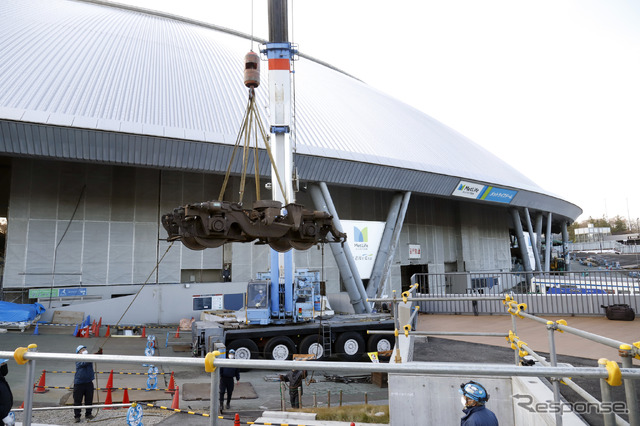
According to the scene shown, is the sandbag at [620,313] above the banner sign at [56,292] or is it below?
below

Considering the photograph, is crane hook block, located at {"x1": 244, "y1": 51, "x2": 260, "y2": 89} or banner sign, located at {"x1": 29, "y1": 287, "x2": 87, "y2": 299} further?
banner sign, located at {"x1": 29, "y1": 287, "x2": 87, "y2": 299}

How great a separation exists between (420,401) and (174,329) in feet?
62.5

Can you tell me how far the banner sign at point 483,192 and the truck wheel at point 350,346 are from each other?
17.0 m

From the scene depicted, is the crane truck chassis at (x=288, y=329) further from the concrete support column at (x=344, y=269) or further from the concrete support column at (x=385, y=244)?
the concrete support column at (x=385, y=244)

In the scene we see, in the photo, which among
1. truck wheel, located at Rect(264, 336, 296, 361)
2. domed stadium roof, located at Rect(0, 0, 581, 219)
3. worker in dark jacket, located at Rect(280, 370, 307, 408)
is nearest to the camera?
worker in dark jacket, located at Rect(280, 370, 307, 408)

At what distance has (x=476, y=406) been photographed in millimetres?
3916

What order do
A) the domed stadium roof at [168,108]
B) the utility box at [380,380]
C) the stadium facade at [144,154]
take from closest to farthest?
the utility box at [380,380]
the domed stadium roof at [168,108]
the stadium facade at [144,154]

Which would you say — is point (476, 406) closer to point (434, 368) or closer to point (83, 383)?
point (434, 368)

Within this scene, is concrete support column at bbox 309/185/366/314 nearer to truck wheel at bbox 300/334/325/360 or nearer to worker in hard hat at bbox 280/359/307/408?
truck wheel at bbox 300/334/325/360

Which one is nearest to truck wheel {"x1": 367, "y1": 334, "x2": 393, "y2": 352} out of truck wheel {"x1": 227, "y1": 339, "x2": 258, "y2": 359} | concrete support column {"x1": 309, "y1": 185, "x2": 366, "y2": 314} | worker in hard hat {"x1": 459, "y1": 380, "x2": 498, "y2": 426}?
truck wheel {"x1": 227, "y1": 339, "x2": 258, "y2": 359}

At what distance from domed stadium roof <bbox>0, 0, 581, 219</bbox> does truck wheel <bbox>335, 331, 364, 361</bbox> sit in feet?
33.9

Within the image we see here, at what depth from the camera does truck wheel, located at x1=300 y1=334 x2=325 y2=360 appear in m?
16.1

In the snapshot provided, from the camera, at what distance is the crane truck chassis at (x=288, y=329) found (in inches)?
610

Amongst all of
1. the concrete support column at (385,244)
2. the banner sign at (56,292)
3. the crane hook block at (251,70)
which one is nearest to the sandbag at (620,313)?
the crane hook block at (251,70)
